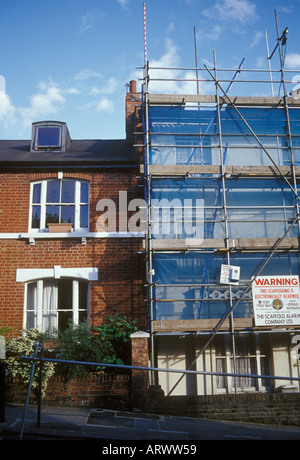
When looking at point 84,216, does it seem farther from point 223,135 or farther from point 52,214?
point 223,135

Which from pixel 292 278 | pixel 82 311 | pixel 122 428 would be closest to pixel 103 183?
pixel 82 311

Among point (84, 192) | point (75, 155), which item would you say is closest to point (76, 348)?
point (84, 192)

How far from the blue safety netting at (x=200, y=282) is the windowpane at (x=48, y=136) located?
603cm

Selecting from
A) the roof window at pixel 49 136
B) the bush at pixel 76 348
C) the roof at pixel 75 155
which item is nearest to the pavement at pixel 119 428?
the bush at pixel 76 348

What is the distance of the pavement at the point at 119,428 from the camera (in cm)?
701

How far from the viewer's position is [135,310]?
481 inches

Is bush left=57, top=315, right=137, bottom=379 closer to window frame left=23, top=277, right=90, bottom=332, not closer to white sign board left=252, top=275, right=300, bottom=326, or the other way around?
window frame left=23, top=277, right=90, bottom=332

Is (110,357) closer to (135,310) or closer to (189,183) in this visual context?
(135,310)

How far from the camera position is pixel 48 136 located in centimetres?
1470

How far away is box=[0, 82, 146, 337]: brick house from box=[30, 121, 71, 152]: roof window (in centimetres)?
78

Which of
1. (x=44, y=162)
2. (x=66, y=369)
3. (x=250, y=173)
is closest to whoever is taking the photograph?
(x=66, y=369)

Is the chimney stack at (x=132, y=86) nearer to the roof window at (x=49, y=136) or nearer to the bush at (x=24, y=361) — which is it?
the roof window at (x=49, y=136)

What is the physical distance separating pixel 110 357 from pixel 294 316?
5340 mm

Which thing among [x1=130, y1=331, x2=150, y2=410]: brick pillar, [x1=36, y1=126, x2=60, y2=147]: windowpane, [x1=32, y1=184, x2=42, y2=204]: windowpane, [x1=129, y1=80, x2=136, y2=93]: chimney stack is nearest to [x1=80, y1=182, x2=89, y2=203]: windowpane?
[x1=32, y1=184, x2=42, y2=204]: windowpane
